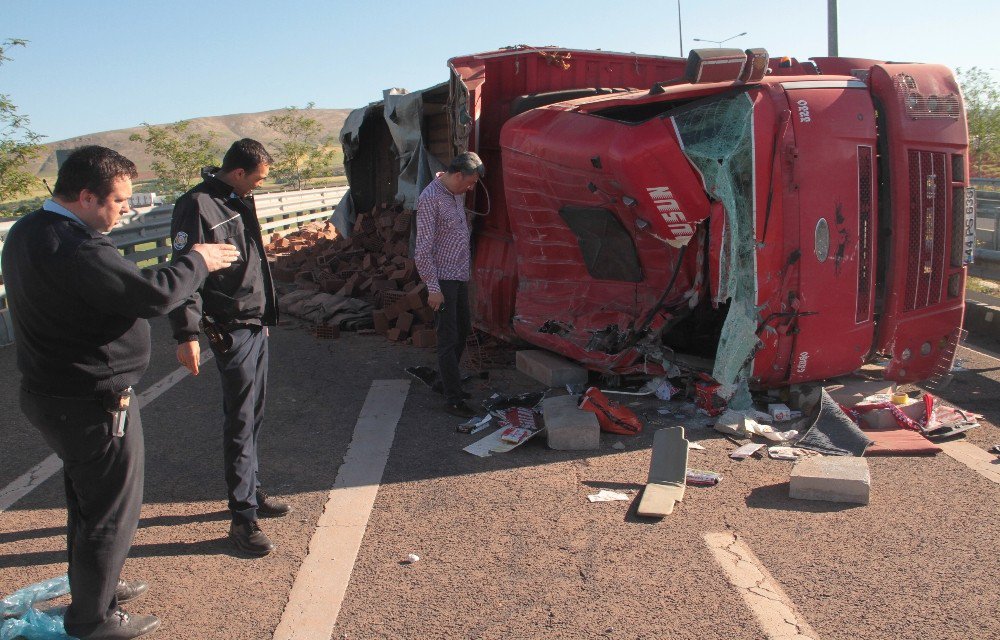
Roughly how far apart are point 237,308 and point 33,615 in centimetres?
155

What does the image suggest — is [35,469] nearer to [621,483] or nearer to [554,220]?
[621,483]

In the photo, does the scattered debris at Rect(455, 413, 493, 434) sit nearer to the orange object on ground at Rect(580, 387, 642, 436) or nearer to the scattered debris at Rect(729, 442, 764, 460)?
the orange object on ground at Rect(580, 387, 642, 436)

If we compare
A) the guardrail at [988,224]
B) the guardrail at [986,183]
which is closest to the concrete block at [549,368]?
the guardrail at [988,224]

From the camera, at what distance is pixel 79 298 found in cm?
279

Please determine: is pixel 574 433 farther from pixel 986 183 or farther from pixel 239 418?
pixel 986 183

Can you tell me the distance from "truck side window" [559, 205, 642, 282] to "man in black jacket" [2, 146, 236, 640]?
390 cm

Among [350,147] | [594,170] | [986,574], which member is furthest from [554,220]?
[350,147]

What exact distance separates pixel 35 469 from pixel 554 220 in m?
4.40

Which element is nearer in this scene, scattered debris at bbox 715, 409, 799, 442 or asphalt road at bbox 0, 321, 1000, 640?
asphalt road at bbox 0, 321, 1000, 640

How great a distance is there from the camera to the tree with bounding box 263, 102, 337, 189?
4844 centimetres

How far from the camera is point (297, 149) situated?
49.6 meters

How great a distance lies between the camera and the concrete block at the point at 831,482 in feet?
13.9

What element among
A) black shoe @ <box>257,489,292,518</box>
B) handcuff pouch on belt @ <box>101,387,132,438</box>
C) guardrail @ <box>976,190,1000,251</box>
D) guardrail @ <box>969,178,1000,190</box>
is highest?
handcuff pouch on belt @ <box>101,387,132,438</box>

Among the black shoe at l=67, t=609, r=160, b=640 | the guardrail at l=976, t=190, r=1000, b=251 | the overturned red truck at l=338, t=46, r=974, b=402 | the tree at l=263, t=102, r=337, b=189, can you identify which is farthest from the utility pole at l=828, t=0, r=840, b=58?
the tree at l=263, t=102, r=337, b=189
